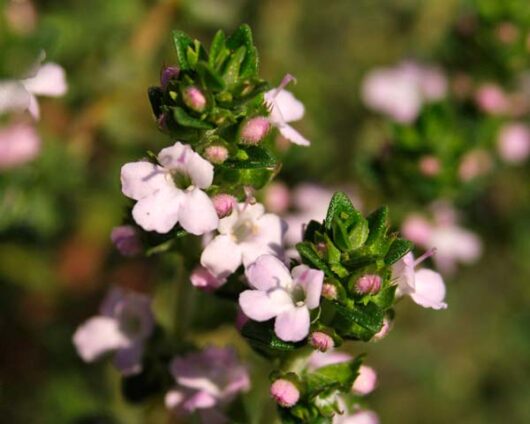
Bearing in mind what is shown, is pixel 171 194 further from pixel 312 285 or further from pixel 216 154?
pixel 312 285

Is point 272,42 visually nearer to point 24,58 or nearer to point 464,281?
point 464,281

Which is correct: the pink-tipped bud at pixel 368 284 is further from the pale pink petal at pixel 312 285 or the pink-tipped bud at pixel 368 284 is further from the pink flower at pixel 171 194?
the pink flower at pixel 171 194

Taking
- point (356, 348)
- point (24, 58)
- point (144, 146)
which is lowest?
point (356, 348)

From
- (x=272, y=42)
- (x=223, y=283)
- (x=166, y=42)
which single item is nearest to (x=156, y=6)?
(x=166, y=42)

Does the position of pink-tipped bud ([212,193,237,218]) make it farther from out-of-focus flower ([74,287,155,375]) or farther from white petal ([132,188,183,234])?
out-of-focus flower ([74,287,155,375])

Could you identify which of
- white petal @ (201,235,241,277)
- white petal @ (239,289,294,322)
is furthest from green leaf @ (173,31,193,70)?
white petal @ (239,289,294,322)

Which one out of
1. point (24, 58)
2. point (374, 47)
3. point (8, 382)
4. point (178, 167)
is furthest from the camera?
point (374, 47)

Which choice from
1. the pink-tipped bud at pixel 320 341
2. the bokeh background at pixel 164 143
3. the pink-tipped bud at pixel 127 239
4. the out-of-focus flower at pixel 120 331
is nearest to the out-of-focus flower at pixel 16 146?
the bokeh background at pixel 164 143
